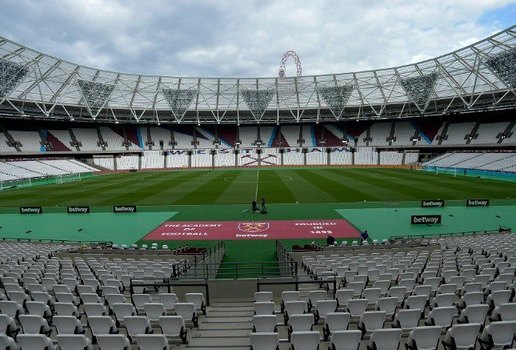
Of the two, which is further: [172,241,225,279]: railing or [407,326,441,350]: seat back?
[172,241,225,279]: railing

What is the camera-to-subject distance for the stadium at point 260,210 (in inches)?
255

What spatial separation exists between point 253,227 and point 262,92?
6296 centimetres

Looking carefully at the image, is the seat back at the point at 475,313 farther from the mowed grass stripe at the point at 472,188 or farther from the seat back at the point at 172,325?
the mowed grass stripe at the point at 472,188

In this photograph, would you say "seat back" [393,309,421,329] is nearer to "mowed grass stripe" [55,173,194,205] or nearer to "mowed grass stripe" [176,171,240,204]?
"mowed grass stripe" [176,171,240,204]

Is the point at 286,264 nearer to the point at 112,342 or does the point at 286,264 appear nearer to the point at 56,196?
the point at 112,342

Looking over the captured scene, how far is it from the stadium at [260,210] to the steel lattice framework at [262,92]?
0.40 metres

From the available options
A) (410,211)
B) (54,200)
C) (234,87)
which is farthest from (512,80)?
(54,200)

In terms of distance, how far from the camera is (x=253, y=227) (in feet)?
81.3

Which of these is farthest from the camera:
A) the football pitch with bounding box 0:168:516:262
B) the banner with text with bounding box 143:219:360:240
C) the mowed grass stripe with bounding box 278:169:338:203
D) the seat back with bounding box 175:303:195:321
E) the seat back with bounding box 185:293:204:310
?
the mowed grass stripe with bounding box 278:169:338:203

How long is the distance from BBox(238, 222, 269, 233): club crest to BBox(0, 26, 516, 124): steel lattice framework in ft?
156

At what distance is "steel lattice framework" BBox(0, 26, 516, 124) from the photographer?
5775 centimetres

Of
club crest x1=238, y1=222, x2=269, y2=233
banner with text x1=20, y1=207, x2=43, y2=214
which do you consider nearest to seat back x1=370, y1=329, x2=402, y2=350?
club crest x1=238, y1=222, x2=269, y2=233

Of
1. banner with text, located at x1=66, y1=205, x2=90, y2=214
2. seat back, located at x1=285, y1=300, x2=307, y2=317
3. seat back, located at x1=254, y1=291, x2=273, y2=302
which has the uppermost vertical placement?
banner with text, located at x1=66, y1=205, x2=90, y2=214

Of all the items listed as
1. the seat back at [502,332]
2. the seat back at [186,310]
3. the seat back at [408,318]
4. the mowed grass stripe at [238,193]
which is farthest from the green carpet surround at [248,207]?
the seat back at [502,332]
